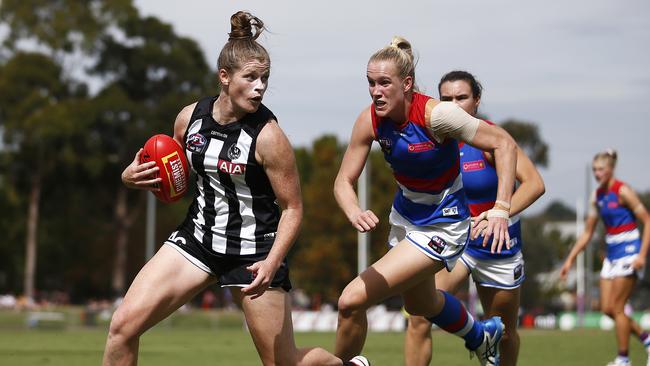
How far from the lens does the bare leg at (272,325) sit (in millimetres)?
6363

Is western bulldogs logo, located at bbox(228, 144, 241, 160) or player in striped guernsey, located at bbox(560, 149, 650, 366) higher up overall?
western bulldogs logo, located at bbox(228, 144, 241, 160)

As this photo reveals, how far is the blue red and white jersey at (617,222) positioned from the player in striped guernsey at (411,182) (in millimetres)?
5709

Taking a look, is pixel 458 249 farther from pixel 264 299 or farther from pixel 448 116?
pixel 264 299

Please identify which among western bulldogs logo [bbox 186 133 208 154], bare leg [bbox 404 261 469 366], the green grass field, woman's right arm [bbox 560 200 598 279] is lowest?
the green grass field

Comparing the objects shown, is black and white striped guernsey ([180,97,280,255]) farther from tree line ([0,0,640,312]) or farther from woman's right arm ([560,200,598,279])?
tree line ([0,0,640,312])

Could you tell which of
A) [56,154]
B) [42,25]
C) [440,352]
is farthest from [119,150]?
[440,352]

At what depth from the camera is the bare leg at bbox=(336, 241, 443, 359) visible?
715cm

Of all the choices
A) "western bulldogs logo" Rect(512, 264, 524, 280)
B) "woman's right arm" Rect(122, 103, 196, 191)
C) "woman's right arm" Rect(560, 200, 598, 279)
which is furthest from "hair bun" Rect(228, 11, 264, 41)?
"woman's right arm" Rect(560, 200, 598, 279)

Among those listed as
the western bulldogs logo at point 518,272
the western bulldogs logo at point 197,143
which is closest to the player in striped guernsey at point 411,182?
the western bulldogs logo at point 197,143

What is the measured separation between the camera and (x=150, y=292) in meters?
6.34

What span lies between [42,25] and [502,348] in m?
45.3

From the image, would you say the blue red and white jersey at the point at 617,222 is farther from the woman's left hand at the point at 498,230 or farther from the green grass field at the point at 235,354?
the woman's left hand at the point at 498,230

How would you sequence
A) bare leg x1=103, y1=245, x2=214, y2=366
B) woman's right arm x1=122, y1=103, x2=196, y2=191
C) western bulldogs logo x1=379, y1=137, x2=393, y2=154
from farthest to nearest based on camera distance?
western bulldogs logo x1=379, y1=137, x2=393, y2=154 < woman's right arm x1=122, y1=103, x2=196, y2=191 < bare leg x1=103, y1=245, x2=214, y2=366

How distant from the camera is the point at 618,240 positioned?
12906mm
